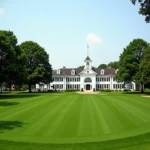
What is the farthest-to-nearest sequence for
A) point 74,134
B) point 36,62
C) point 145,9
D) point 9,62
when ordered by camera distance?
1. point 36,62
2. point 9,62
3. point 145,9
4. point 74,134

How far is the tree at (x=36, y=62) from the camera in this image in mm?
75125

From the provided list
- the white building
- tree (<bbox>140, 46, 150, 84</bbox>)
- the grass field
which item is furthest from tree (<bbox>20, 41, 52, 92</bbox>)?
the grass field

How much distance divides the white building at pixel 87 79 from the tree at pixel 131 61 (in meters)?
24.3

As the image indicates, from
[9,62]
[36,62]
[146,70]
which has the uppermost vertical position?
[36,62]

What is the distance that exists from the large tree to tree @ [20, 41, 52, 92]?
2111cm

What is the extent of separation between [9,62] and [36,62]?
88.6ft

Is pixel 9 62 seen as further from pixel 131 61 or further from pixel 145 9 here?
pixel 145 9

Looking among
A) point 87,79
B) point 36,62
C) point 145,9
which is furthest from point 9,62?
point 87,79

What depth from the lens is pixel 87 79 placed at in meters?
97.3

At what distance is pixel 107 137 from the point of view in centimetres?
1348

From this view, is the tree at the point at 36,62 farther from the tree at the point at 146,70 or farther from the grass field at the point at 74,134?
the grass field at the point at 74,134

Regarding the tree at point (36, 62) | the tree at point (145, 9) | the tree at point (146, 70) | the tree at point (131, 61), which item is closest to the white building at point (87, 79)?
the tree at point (36, 62)

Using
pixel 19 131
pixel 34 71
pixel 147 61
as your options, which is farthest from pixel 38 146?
pixel 34 71

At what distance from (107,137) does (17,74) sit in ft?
130
